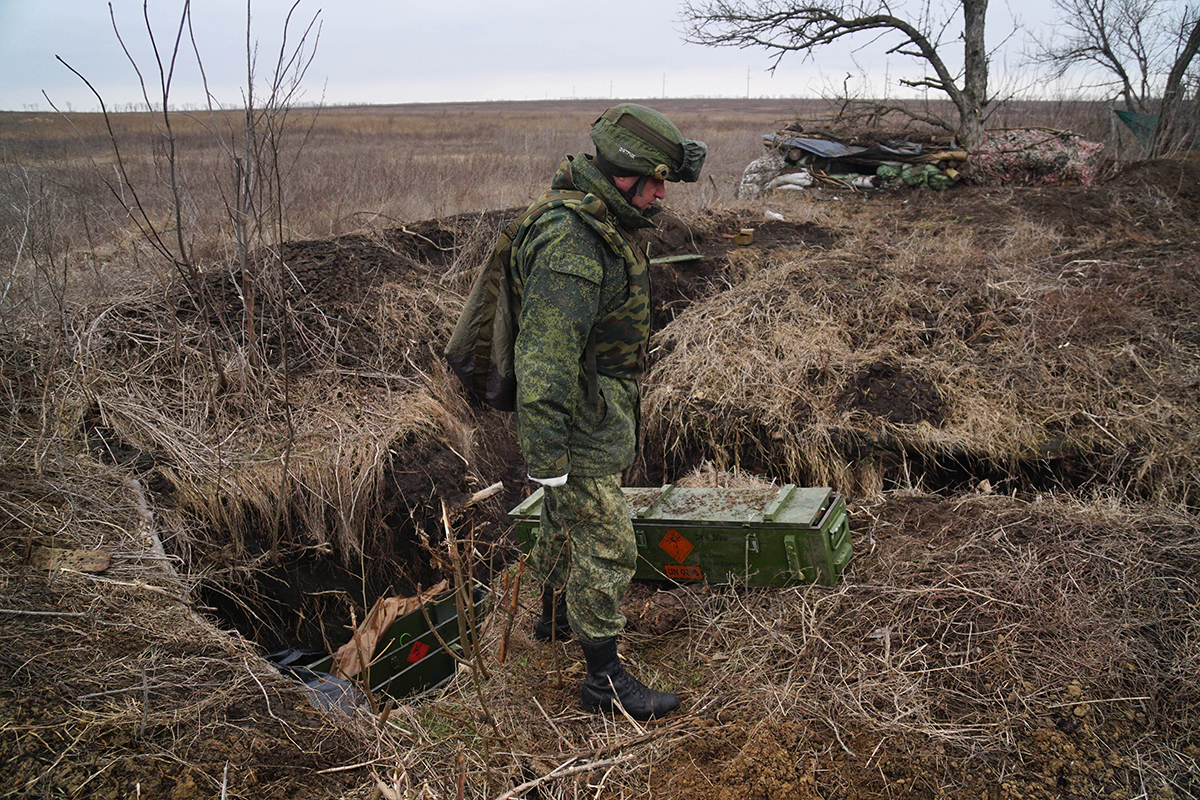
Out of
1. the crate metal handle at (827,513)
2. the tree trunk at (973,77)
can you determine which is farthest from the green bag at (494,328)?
the tree trunk at (973,77)

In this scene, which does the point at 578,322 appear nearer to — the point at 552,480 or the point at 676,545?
the point at 552,480

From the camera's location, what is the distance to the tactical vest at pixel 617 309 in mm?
2539

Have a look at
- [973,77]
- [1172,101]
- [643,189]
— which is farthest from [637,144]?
[1172,101]

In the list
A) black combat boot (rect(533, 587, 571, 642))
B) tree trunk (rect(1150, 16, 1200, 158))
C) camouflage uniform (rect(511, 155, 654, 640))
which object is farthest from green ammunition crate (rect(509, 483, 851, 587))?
tree trunk (rect(1150, 16, 1200, 158))

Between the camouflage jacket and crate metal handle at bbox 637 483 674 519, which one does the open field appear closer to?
crate metal handle at bbox 637 483 674 519

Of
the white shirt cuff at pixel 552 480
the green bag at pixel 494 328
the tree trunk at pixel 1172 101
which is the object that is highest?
the tree trunk at pixel 1172 101

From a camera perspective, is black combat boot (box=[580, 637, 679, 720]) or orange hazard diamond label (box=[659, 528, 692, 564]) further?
orange hazard diamond label (box=[659, 528, 692, 564])

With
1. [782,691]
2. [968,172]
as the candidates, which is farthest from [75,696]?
[968,172]

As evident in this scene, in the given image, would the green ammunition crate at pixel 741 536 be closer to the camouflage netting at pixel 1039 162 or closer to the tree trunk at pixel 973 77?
the camouflage netting at pixel 1039 162

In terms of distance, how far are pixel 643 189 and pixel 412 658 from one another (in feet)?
8.72

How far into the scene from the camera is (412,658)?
397cm

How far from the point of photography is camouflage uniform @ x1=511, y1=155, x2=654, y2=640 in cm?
246

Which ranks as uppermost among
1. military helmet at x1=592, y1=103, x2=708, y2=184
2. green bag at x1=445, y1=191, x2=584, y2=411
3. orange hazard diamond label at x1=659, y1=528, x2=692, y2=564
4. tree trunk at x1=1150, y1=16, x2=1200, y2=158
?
tree trunk at x1=1150, y1=16, x2=1200, y2=158

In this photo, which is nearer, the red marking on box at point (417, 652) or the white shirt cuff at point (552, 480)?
the white shirt cuff at point (552, 480)
